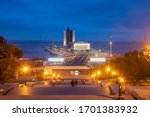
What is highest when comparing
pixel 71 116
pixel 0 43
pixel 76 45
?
pixel 76 45

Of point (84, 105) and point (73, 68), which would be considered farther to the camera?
point (73, 68)

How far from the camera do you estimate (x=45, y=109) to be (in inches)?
277

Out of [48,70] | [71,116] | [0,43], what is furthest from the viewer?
[48,70]

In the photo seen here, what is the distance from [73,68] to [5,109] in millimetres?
80149

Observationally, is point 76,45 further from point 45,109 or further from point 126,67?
point 45,109

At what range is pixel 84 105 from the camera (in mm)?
7305

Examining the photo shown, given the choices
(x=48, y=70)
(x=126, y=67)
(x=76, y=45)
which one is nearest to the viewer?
(x=126, y=67)

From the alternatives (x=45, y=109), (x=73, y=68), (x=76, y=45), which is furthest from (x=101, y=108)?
(x=76, y=45)

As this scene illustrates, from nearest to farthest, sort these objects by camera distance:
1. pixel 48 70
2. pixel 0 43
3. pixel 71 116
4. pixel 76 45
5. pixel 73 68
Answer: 1. pixel 71 116
2. pixel 0 43
3. pixel 48 70
4. pixel 73 68
5. pixel 76 45

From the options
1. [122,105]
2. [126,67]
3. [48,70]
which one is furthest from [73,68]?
[122,105]

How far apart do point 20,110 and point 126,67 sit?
116 ft

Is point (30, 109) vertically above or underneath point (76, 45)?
underneath

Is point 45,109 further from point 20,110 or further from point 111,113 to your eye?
point 111,113

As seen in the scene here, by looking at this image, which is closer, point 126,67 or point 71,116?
point 71,116
